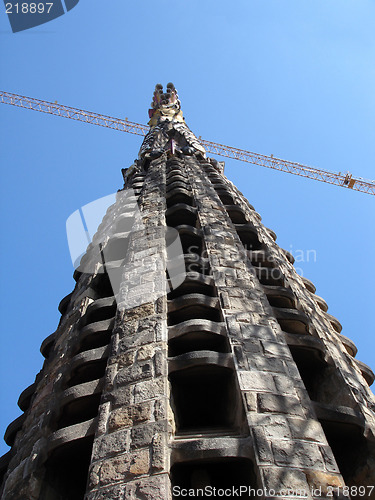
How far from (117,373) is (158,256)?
4.30 m

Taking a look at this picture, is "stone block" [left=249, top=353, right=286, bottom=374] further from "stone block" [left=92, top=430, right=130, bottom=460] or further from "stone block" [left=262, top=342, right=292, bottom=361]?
"stone block" [left=92, top=430, right=130, bottom=460]

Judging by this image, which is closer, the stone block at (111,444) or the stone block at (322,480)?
the stone block at (322,480)

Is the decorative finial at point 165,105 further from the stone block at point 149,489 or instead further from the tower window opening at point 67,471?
the stone block at point 149,489

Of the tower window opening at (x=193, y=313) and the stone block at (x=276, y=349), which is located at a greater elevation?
the tower window opening at (x=193, y=313)

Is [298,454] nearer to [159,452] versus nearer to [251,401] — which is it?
[251,401]

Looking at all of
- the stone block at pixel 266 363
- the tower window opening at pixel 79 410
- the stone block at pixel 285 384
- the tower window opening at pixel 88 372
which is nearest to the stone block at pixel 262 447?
the stone block at pixel 285 384

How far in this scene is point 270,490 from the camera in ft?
18.1

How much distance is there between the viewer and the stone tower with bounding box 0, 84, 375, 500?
6.05 m

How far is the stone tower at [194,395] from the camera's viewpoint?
6.05 meters

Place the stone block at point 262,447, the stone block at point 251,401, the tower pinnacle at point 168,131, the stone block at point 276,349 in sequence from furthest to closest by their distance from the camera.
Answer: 1. the tower pinnacle at point 168,131
2. the stone block at point 276,349
3. the stone block at point 251,401
4. the stone block at point 262,447

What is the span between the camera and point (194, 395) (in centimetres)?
834

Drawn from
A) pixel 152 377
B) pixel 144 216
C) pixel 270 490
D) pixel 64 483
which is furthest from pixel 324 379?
pixel 144 216

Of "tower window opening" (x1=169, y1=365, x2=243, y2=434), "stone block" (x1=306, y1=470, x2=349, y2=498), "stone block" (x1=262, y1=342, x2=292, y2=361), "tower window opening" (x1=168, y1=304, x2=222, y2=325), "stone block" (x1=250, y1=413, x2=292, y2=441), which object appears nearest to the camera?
"stone block" (x1=306, y1=470, x2=349, y2=498)

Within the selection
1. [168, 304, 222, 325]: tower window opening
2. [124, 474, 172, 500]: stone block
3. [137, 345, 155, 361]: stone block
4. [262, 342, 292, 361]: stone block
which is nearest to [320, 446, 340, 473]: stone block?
[124, 474, 172, 500]: stone block
